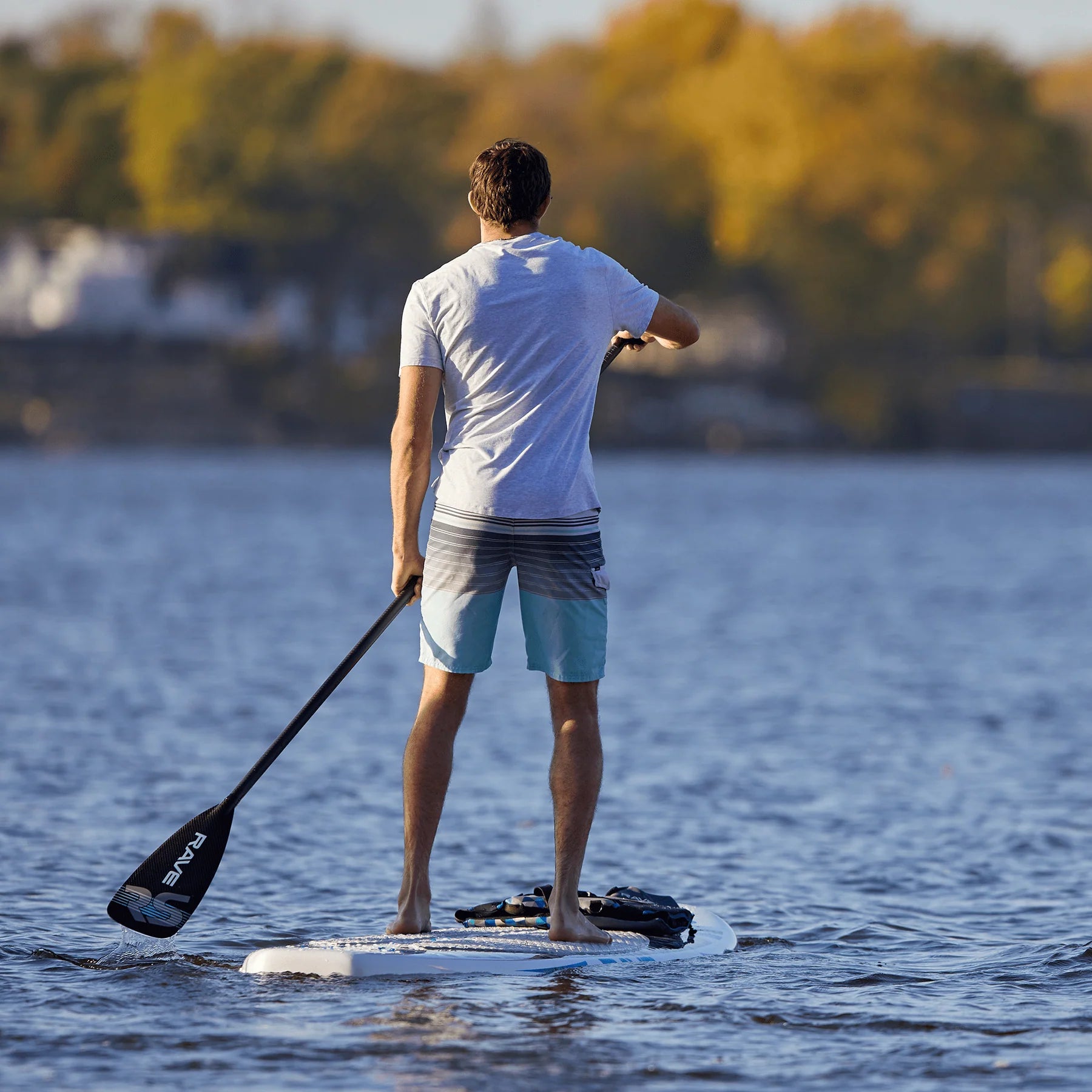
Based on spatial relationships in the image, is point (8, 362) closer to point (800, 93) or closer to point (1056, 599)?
point (800, 93)

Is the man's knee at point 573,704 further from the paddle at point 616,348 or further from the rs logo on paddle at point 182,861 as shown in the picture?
the rs logo on paddle at point 182,861

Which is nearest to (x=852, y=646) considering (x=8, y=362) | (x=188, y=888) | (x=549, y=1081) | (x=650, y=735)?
(x=650, y=735)

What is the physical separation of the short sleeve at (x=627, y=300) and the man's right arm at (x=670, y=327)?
0.03 meters

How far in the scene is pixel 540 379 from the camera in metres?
6.56

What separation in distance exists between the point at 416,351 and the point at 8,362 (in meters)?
85.0

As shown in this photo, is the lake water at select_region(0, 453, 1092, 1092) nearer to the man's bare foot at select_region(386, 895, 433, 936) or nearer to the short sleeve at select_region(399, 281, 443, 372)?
the man's bare foot at select_region(386, 895, 433, 936)

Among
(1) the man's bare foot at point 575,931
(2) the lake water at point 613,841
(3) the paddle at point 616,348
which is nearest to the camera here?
(2) the lake water at point 613,841

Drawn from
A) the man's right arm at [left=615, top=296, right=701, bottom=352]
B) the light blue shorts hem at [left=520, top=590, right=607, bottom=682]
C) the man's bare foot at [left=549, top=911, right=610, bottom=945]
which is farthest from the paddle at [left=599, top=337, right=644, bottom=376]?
the man's bare foot at [left=549, top=911, right=610, bottom=945]

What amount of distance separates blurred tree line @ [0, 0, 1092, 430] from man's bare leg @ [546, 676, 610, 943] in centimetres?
7676

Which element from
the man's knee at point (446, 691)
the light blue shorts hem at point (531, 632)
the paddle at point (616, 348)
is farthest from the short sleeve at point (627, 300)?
the man's knee at point (446, 691)

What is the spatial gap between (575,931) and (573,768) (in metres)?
0.54

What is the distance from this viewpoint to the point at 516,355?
656cm

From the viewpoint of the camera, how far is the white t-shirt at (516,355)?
21.4 feet

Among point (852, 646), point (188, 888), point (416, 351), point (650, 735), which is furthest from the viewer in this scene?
point (852, 646)
